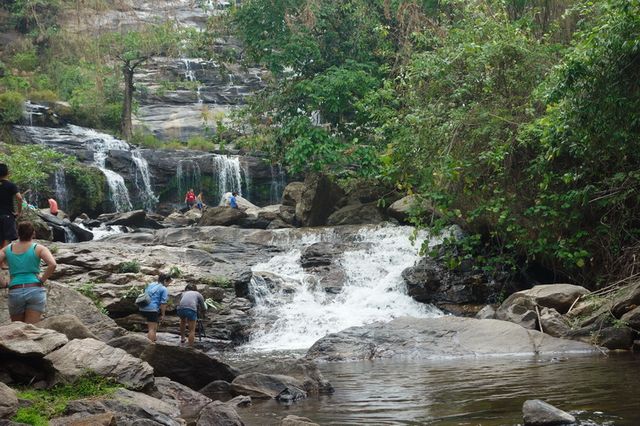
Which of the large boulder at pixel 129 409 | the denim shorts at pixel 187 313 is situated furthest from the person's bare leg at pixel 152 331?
the large boulder at pixel 129 409

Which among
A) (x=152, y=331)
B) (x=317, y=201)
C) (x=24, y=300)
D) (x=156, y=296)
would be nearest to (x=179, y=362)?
(x=24, y=300)

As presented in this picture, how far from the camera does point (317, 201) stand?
26.1 metres

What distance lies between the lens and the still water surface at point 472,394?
7.13 metres

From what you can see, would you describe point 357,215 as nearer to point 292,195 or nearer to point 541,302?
point 292,195

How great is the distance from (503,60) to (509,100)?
882 mm

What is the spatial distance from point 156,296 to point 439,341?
535 centimetres

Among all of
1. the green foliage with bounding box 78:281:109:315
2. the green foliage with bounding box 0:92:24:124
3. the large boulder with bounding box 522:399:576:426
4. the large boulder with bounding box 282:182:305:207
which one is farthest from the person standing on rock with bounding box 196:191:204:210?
the large boulder with bounding box 522:399:576:426

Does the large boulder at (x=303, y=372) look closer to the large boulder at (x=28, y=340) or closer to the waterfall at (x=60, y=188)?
the large boulder at (x=28, y=340)

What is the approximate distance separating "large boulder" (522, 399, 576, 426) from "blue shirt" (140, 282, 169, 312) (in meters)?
9.07

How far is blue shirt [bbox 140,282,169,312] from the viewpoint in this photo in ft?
46.2

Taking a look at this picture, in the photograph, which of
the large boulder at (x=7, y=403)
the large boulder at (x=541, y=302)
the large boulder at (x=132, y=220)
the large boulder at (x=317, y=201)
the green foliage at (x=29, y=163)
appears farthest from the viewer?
the large boulder at (x=132, y=220)

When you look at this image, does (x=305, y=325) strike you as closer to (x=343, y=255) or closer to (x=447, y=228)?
(x=343, y=255)

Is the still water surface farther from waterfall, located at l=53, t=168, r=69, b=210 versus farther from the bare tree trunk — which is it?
the bare tree trunk

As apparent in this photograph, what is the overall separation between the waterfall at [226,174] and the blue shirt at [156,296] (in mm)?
19631
